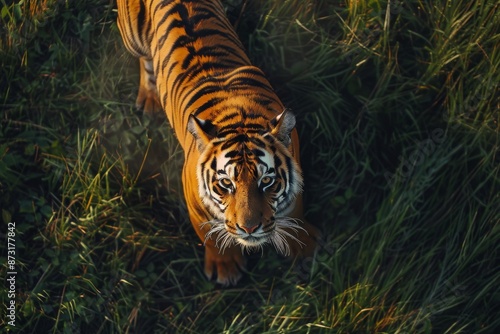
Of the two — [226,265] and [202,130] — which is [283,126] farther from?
[226,265]

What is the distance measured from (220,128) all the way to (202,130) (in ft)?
A: 0.33

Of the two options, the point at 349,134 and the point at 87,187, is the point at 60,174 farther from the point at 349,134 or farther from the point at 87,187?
the point at 349,134

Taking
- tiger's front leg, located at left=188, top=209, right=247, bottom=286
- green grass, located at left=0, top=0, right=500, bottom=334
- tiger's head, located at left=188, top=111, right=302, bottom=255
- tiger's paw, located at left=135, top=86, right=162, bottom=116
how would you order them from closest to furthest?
tiger's head, located at left=188, top=111, right=302, bottom=255 → green grass, located at left=0, top=0, right=500, bottom=334 → tiger's front leg, located at left=188, top=209, right=247, bottom=286 → tiger's paw, located at left=135, top=86, right=162, bottom=116

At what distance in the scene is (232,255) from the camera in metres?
4.20

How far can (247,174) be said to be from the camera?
3.53m

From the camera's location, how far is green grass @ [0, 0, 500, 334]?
402 cm

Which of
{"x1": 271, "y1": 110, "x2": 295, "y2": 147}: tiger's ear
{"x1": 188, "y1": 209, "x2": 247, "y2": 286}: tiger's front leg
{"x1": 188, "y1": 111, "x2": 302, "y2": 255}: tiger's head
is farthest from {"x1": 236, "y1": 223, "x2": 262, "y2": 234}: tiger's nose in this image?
{"x1": 188, "y1": 209, "x2": 247, "y2": 286}: tiger's front leg

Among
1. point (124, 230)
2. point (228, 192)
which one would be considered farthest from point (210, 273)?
point (228, 192)

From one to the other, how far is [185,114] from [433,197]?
3.80ft

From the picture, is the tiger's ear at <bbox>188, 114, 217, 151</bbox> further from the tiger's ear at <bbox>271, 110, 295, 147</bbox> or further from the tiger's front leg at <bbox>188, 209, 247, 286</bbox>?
the tiger's front leg at <bbox>188, 209, 247, 286</bbox>

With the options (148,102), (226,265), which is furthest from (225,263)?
(148,102)

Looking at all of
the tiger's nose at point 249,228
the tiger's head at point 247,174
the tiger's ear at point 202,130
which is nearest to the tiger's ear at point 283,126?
the tiger's head at point 247,174

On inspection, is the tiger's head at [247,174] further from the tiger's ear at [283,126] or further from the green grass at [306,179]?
the green grass at [306,179]

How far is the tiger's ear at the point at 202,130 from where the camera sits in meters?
3.59
